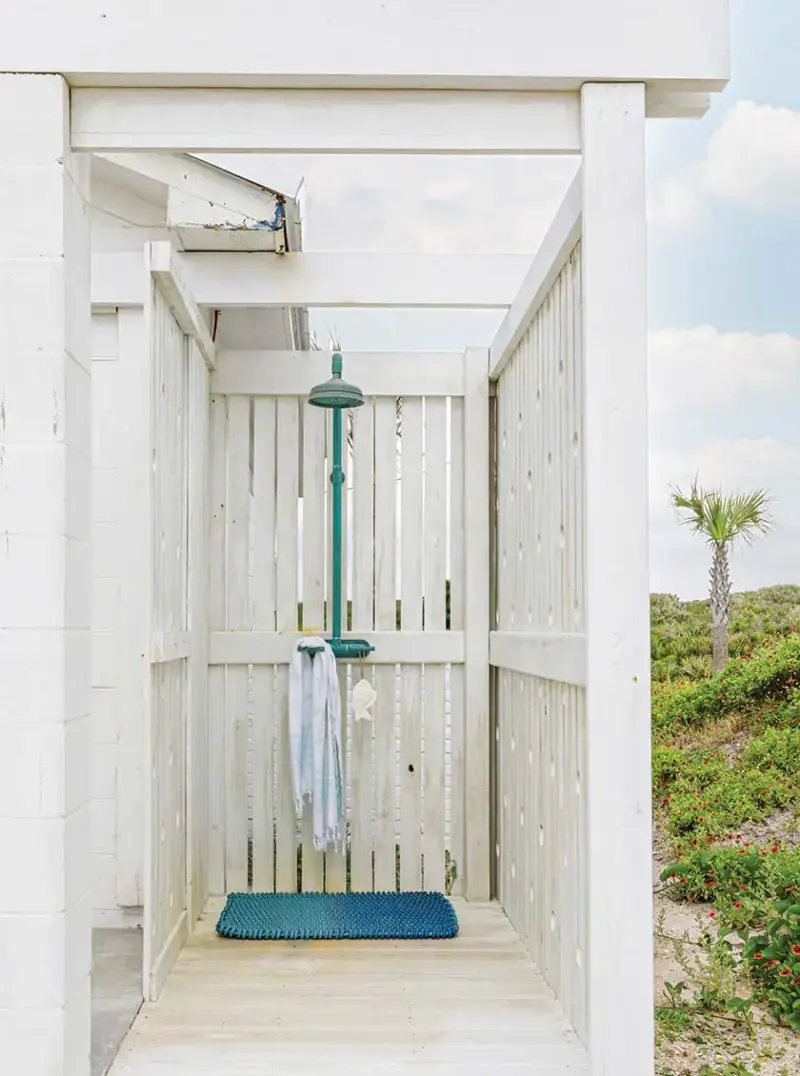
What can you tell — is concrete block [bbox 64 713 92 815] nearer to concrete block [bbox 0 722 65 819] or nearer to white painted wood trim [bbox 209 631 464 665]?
concrete block [bbox 0 722 65 819]

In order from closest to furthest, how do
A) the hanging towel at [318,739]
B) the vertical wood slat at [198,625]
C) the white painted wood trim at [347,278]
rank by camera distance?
the vertical wood slat at [198,625]
the white painted wood trim at [347,278]
the hanging towel at [318,739]

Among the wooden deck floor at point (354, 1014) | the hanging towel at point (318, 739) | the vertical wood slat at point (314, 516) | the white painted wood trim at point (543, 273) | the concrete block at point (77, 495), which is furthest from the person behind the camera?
the vertical wood slat at point (314, 516)

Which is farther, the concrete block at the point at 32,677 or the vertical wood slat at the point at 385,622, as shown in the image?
the vertical wood slat at the point at 385,622

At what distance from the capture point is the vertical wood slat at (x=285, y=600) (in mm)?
4465

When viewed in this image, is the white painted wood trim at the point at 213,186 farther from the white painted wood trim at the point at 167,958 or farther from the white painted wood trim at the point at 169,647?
the white painted wood trim at the point at 167,958

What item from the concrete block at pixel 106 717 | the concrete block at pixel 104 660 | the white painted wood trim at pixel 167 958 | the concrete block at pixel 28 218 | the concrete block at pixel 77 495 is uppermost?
the concrete block at pixel 28 218

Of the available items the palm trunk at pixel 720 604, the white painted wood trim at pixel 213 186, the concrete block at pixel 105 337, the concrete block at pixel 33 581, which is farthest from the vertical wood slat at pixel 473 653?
the palm trunk at pixel 720 604

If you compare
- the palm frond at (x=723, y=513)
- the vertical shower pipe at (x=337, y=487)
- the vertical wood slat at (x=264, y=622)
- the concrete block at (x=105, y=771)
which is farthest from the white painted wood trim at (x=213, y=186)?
→ the palm frond at (x=723, y=513)

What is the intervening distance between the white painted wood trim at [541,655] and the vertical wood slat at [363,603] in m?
0.52

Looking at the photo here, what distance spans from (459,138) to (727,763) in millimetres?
4426

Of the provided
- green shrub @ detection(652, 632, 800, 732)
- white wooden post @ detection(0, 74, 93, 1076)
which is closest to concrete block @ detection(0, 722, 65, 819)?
white wooden post @ detection(0, 74, 93, 1076)

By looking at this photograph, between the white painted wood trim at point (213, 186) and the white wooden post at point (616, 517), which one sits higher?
the white painted wood trim at point (213, 186)

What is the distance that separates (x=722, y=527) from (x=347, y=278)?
3195 millimetres

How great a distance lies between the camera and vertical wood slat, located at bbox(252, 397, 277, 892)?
14.7 feet
